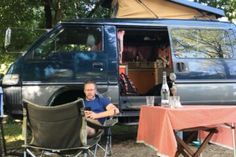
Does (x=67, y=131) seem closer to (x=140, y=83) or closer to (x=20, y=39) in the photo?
(x=20, y=39)

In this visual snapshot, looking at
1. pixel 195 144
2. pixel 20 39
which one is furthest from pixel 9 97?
pixel 195 144

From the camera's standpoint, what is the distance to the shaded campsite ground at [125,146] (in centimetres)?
657

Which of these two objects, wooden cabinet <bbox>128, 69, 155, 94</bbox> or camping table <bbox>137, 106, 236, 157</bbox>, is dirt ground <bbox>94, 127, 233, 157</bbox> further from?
camping table <bbox>137, 106, 236, 157</bbox>

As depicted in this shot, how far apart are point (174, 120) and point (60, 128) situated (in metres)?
1.10

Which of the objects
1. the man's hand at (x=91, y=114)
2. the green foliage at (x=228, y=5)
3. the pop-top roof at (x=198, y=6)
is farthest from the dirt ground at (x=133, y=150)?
the green foliage at (x=228, y=5)

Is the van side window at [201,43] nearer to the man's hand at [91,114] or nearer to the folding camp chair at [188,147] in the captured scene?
the man's hand at [91,114]

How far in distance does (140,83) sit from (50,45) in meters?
2.23

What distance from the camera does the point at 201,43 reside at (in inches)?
295

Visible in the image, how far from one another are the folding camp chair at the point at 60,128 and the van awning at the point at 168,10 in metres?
4.15

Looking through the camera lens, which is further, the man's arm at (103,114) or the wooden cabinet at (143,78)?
the wooden cabinet at (143,78)

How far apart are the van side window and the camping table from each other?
286 cm

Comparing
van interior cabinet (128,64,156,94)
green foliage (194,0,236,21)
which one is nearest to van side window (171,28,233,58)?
van interior cabinet (128,64,156,94)

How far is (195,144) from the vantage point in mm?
6582

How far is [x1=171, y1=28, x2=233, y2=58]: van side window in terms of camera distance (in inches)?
290
